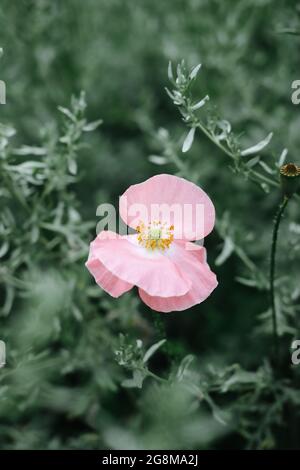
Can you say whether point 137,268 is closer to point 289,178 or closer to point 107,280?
point 107,280

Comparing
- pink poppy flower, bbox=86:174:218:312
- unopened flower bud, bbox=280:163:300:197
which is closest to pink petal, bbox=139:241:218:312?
pink poppy flower, bbox=86:174:218:312

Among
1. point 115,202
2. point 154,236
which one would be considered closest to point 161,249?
point 154,236

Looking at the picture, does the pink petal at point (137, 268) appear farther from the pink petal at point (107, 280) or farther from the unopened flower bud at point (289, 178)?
the unopened flower bud at point (289, 178)

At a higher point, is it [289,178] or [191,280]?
[289,178]

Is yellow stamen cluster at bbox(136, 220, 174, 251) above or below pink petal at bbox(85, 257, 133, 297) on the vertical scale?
above

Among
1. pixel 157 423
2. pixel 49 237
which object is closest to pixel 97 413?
pixel 157 423

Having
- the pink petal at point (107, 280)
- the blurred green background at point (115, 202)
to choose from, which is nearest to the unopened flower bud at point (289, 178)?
the blurred green background at point (115, 202)

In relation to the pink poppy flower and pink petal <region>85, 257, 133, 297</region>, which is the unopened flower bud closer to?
the pink poppy flower
